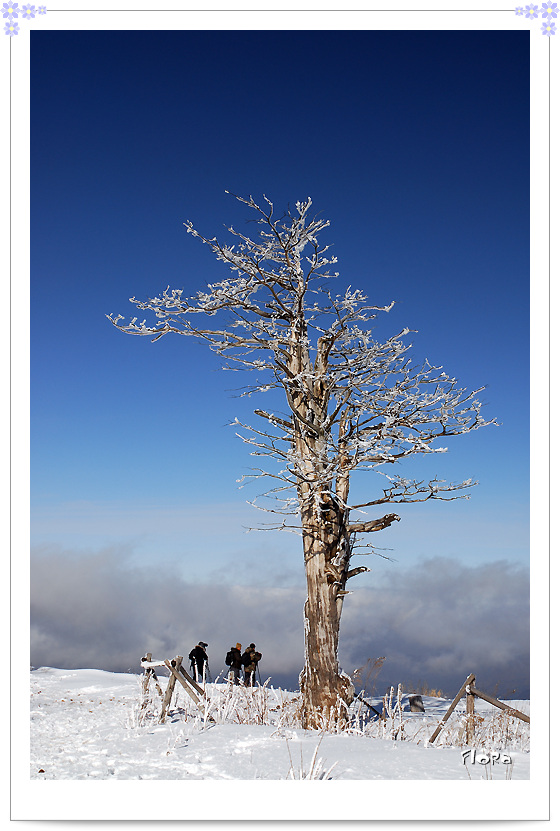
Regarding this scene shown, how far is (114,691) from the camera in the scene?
10.8 meters

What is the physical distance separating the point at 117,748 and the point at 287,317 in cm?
537
